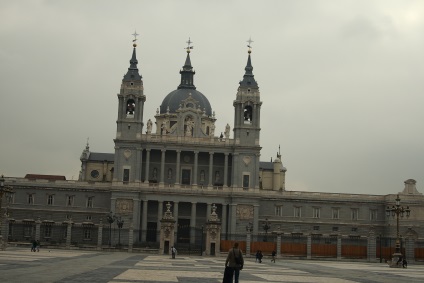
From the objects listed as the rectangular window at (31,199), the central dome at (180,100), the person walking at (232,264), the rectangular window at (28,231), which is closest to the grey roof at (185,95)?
the central dome at (180,100)

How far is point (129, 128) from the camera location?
375 feet

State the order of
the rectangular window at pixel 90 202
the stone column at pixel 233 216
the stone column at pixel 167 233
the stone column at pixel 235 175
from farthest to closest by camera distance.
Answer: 1. the rectangular window at pixel 90 202
2. the stone column at pixel 235 175
3. the stone column at pixel 233 216
4. the stone column at pixel 167 233

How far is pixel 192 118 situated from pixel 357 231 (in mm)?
33515

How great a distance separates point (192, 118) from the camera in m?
118

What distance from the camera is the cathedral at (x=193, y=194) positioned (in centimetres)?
11144

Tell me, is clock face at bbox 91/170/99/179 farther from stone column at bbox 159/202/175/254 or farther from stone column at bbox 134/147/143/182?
stone column at bbox 159/202/175/254

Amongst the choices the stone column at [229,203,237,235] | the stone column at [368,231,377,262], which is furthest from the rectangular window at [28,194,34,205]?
the stone column at [368,231,377,262]

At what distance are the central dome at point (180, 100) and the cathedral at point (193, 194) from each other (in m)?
13.2

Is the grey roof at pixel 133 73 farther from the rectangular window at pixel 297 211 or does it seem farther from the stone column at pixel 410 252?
the stone column at pixel 410 252

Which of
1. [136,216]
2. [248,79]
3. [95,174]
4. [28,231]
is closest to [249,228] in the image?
[136,216]

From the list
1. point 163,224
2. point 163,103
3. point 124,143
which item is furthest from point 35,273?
point 163,103

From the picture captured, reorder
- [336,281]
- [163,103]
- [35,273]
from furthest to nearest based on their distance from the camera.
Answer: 1. [163,103]
2. [336,281]
3. [35,273]

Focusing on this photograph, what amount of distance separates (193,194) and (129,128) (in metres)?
15.2

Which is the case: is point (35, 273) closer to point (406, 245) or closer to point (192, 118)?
point (406, 245)
